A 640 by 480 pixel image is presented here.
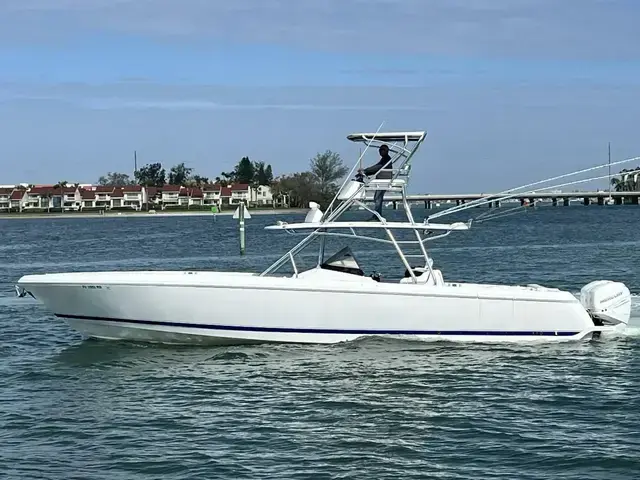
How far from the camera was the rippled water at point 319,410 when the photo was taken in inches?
410

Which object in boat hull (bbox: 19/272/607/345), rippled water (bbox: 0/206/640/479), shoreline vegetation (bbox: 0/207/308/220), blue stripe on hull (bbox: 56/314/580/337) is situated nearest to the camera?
rippled water (bbox: 0/206/640/479)

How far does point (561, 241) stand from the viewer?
54.4 meters

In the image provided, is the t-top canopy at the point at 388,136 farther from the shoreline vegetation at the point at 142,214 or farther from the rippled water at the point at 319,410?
the shoreline vegetation at the point at 142,214

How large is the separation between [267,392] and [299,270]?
3517 millimetres

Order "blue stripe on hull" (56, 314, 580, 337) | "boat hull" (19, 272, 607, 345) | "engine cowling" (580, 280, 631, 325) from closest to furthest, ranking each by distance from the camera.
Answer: "boat hull" (19, 272, 607, 345) → "blue stripe on hull" (56, 314, 580, 337) → "engine cowling" (580, 280, 631, 325)

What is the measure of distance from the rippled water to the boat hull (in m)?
0.27

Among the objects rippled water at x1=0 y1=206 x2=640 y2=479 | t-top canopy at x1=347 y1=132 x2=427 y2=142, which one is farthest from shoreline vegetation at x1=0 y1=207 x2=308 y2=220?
rippled water at x1=0 y1=206 x2=640 y2=479

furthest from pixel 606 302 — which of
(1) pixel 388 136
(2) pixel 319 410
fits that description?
(2) pixel 319 410

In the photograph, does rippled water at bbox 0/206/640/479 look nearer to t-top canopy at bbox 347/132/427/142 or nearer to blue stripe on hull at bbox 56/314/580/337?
blue stripe on hull at bbox 56/314/580/337

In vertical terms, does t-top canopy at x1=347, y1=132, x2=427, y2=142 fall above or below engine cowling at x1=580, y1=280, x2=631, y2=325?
above

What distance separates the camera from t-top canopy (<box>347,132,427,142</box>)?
16.7 m

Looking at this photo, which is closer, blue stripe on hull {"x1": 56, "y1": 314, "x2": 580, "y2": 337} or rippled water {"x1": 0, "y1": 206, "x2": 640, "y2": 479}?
rippled water {"x1": 0, "y1": 206, "x2": 640, "y2": 479}

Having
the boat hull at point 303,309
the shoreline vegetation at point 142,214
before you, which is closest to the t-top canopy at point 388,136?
the boat hull at point 303,309

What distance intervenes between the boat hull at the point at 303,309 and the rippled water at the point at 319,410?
0.27 meters
